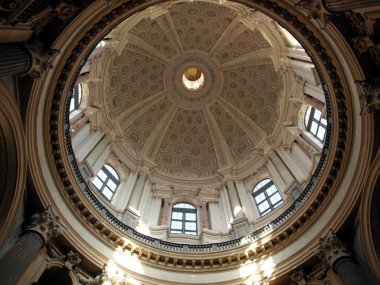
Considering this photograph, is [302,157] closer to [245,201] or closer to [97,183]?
[245,201]

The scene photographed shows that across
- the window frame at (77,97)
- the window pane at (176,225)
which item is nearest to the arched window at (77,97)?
the window frame at (77,97)

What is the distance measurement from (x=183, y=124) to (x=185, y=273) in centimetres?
1991

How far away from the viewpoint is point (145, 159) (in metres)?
31.1

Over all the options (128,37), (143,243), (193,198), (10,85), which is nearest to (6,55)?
(10,85)

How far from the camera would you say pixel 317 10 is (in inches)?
509

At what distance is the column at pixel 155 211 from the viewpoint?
24.0m

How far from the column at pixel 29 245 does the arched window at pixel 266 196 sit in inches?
523

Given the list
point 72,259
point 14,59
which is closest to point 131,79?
point 72,259

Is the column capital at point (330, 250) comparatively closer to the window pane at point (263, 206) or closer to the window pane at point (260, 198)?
the window pane at point (263, 206)

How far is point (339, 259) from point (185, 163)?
20419 millimetres

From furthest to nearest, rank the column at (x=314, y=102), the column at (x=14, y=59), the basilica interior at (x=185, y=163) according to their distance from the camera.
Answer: the column at (x=314, y=102)
the basilica interior at (x=185, y=163)
the column at (x=14, y=59)

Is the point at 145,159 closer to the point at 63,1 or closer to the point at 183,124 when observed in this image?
the point at 183,124

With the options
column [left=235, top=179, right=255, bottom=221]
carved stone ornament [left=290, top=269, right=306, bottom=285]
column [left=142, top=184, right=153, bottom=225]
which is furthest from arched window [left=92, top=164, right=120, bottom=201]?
carved stone ornament [left=290, top=269, right=306, bottom=285]

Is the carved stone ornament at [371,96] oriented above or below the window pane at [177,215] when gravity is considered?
below
